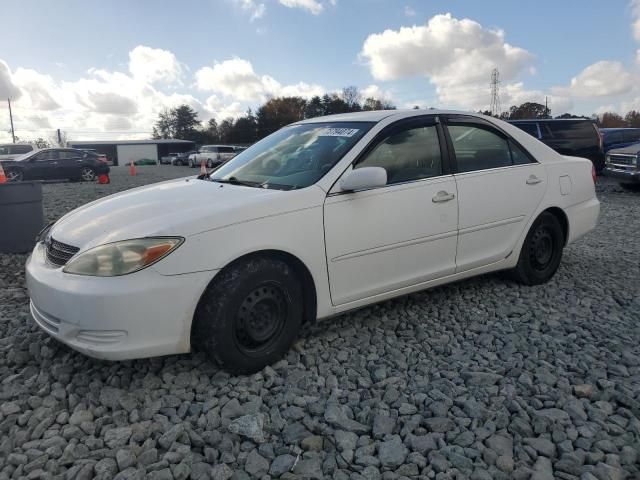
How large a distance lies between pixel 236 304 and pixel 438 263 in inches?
64.0

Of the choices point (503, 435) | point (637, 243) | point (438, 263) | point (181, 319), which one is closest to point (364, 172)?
point (438, 263)

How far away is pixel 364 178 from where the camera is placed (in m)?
3.08

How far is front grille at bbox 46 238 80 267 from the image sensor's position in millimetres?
2826

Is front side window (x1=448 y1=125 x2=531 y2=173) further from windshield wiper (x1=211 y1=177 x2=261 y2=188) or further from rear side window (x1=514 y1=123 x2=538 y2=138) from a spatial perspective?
rear side window (x1=514 y1=123 x2=538 y2=138)

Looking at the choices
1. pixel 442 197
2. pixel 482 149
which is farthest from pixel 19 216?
pixel 482 149

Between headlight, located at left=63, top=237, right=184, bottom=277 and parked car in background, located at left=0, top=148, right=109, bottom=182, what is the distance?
18745mm

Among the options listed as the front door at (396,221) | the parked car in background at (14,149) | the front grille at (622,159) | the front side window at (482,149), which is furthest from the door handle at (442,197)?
the parked car in background at (14,149)

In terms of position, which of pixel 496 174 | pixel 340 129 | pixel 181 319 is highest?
pixel 340 129

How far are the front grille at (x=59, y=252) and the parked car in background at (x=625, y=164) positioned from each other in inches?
464

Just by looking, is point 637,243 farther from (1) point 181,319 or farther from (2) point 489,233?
(1) point 181,319

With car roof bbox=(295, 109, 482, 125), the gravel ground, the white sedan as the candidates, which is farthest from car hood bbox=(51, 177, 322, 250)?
car roof bbox=(295, 109, 482, 125)

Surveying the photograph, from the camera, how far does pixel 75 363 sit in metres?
3.08

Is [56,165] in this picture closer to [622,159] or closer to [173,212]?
[622,159]

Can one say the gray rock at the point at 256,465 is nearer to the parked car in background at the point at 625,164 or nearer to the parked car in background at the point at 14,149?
the parked car in background at the point at 625,164
